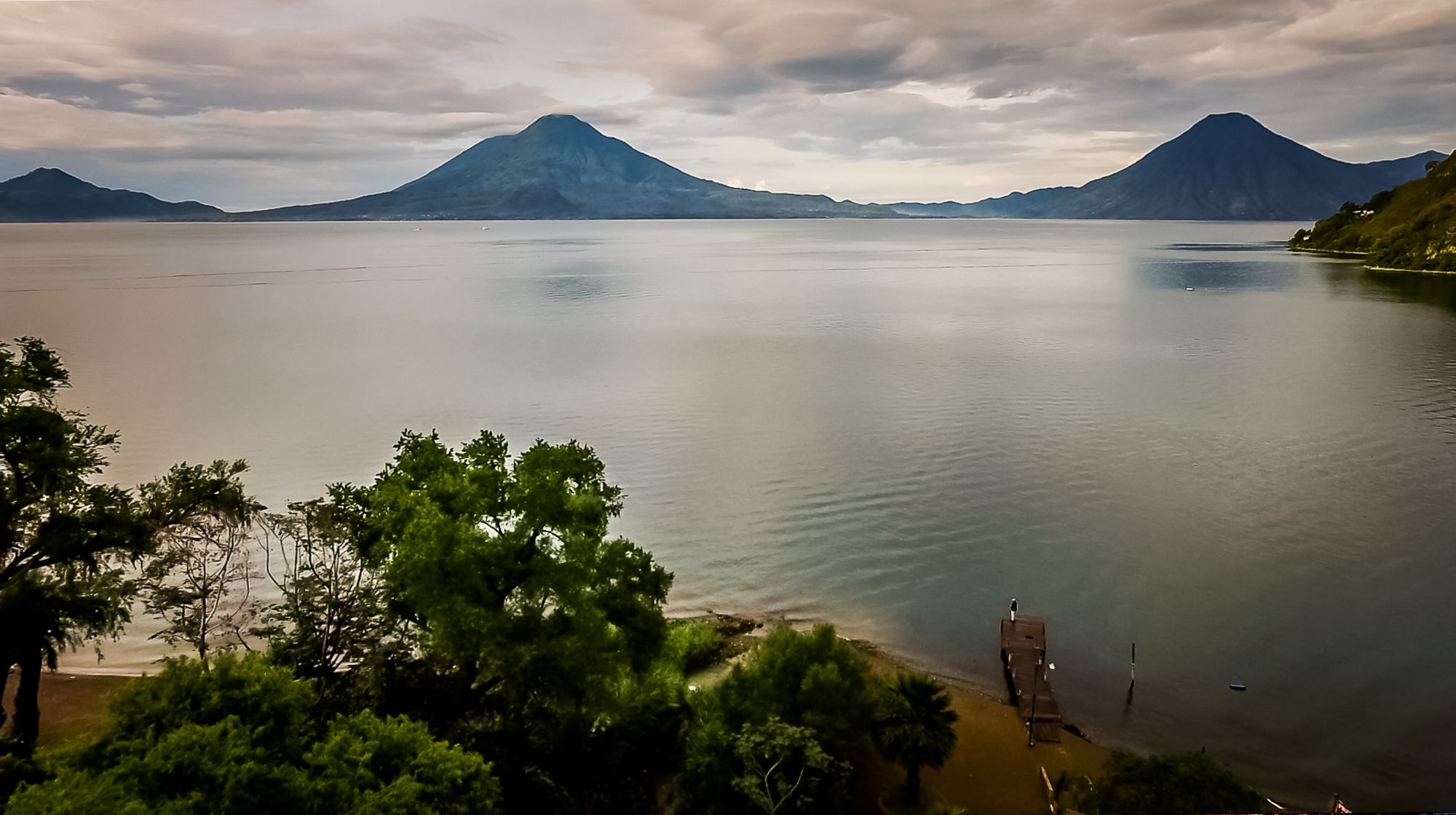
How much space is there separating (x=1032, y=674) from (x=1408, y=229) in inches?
6718

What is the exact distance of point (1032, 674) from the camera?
78.6 ft

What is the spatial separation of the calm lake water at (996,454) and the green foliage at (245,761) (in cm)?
1467

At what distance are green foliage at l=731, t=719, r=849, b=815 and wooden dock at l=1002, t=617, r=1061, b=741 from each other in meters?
7.11

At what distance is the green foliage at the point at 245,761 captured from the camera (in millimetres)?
11820

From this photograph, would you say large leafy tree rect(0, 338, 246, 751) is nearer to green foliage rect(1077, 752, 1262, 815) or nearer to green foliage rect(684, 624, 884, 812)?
green foliage rect(684, 624, 884, 812)

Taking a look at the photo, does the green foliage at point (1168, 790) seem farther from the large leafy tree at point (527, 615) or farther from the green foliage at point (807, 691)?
the large leafy tree at point (527, 615)

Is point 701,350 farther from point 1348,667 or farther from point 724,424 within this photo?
point 1348,667

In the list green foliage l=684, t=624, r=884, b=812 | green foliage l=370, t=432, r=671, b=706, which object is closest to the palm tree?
green foliage l=684, t=624, r=884, b=812

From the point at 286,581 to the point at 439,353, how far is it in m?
49.7

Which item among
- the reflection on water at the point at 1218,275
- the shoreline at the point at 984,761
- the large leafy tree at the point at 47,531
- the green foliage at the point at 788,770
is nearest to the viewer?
the green foliage at the point at 788,770

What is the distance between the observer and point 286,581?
26766 mm

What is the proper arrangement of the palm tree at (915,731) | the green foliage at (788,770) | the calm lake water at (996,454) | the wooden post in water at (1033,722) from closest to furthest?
the green foliage at (788,770) → the palm tree at (915,731) → the wooden post in water at (1033,722) → the calm lake water at (996,454)

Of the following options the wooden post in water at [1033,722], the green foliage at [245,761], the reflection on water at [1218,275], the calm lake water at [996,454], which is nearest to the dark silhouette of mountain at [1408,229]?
the reflection on water at [1218,275]

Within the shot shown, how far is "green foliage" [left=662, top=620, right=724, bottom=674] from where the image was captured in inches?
892
